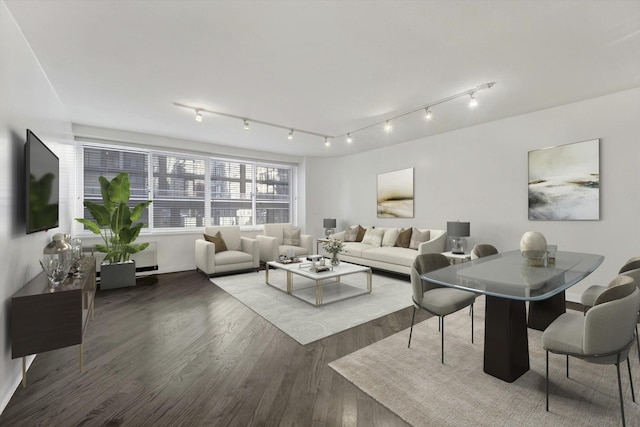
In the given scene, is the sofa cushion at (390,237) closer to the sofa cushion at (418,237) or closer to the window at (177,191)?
the sofa cushion at (418,237)

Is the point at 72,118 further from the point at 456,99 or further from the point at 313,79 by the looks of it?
the point at 456,99

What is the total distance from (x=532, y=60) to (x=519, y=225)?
260cm

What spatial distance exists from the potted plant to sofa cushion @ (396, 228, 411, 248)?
4.80 metres

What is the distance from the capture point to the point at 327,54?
8.84 feet

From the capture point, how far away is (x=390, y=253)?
5285 mm

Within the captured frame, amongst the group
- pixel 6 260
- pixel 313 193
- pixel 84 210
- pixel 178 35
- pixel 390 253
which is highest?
pixel 178 35

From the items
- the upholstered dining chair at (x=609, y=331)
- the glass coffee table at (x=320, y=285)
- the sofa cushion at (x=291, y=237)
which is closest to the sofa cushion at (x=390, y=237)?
the glass coffee table at (x=320, y=285)

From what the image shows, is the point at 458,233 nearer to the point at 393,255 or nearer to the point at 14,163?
the point at 393,255

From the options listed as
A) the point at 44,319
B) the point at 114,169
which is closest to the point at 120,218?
the point at 114,169

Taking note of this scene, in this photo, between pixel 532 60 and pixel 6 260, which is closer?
pixel 6 260

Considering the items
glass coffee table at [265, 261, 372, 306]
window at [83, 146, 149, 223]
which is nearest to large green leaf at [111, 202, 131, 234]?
window at [83, 146, 149, 223]

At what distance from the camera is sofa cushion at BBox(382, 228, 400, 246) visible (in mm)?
5910

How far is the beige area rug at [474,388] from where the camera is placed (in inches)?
67.4

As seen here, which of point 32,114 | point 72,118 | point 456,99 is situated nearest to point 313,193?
point 456,99
